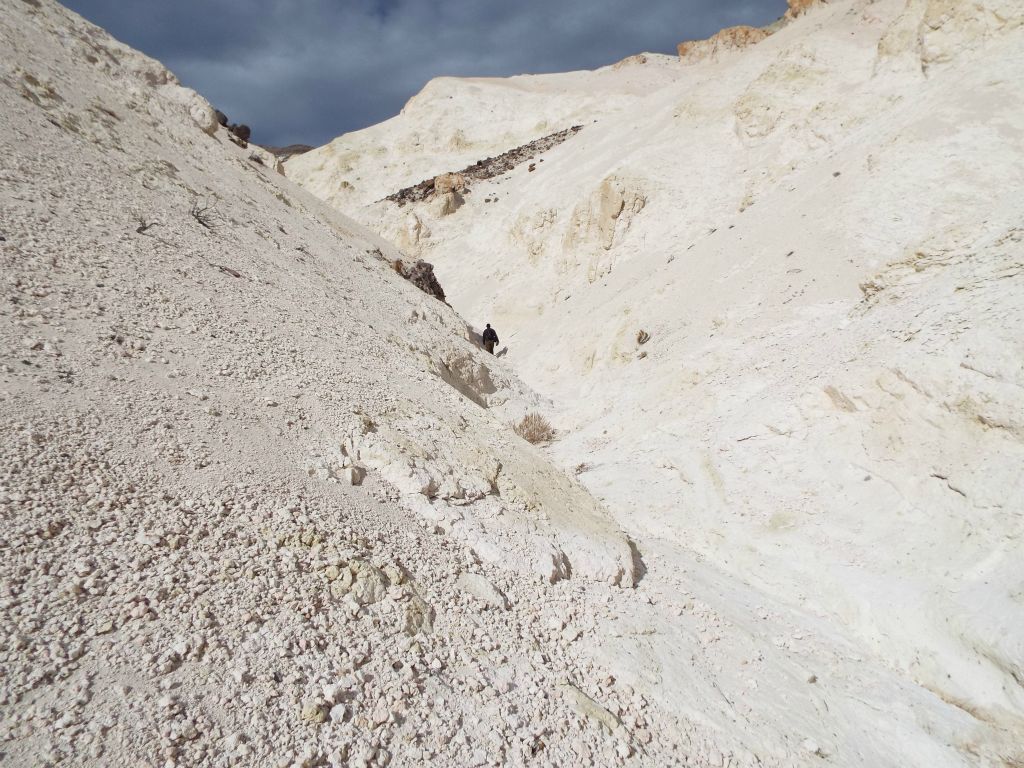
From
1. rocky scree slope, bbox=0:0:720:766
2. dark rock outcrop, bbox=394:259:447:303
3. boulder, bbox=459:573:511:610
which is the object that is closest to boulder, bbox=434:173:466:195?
dark rock outcrop, bbox=394:259:447:303

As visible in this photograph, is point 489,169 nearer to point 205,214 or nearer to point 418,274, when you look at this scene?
point 418,274

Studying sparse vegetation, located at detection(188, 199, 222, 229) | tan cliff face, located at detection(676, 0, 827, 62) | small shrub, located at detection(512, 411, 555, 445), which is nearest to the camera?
sparse vegetation, located at detection(188, 199, 222, 229)

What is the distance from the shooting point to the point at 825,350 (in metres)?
8.38

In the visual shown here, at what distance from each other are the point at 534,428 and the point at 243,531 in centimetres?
777

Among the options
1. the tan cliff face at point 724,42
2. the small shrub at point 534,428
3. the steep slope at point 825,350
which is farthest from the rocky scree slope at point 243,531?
the tan cliff face at point 724,42

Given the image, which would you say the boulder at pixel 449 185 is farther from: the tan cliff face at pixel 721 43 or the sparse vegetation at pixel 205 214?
the tan cliff face at pixel 721 43

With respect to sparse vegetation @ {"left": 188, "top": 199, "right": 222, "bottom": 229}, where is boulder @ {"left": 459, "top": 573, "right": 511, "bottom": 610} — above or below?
below

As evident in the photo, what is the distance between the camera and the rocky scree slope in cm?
255

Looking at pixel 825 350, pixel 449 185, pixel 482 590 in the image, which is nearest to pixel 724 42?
pixel 449 185

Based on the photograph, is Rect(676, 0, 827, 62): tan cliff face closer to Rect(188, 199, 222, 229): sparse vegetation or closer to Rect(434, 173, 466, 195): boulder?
Rect(434, 173, 466, 195): boulder

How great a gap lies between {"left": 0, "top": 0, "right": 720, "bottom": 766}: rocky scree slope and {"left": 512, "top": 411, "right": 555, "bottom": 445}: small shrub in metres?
3.00

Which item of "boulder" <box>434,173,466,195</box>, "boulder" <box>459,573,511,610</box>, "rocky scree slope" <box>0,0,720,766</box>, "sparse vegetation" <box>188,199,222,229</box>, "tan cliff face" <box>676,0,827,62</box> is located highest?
"tan cliff face" <box>676,0,827,62</box>

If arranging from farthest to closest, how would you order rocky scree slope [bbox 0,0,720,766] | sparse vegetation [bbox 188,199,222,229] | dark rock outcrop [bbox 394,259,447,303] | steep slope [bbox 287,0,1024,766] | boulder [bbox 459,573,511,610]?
1. dark rock outcrop [bbox 394,259,447,303]
2. sparse vegetation [bbox 188,199,222,229]
3. steep slope [bbox 287,0,1024,766]
4. boulder [bbox 459,573,511,610]
5. rocky scree slope [bbox 0,0,720,766]

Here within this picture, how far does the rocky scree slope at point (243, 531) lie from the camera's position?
2.55 metres
